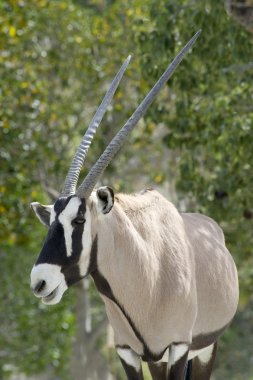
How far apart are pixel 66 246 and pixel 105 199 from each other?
1.19ft

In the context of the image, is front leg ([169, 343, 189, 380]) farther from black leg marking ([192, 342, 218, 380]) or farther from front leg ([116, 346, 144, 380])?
black leg marking ([192, 342, 218, 380])

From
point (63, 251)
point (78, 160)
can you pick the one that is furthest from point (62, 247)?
point (78, 160)

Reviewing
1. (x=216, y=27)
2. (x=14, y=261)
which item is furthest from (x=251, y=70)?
(x=14, y=261)

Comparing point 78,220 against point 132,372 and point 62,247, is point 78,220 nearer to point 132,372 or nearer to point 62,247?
point 62,247

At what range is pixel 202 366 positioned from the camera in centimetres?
896

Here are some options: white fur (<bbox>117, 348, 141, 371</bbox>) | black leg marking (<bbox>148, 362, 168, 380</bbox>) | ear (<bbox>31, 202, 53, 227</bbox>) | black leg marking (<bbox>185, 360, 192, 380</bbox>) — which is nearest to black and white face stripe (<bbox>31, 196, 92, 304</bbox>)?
ear (<bbox>31, 202, 53, 227</bbox>)

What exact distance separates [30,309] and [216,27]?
1090 cm

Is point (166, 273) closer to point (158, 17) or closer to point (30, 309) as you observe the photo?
point (158, 17)

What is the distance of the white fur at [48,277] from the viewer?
6.95 meters

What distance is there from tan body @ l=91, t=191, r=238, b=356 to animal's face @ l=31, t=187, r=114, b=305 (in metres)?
0.10

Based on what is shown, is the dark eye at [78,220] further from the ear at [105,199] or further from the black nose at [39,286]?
the black nose at [39,286]

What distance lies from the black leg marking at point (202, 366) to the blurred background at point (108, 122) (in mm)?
2867

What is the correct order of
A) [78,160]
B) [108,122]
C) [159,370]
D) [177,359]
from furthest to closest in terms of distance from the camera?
[108,122] → [159,370] → [177,359] → [78,160]

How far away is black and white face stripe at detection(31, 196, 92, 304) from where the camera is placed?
6977 mm
